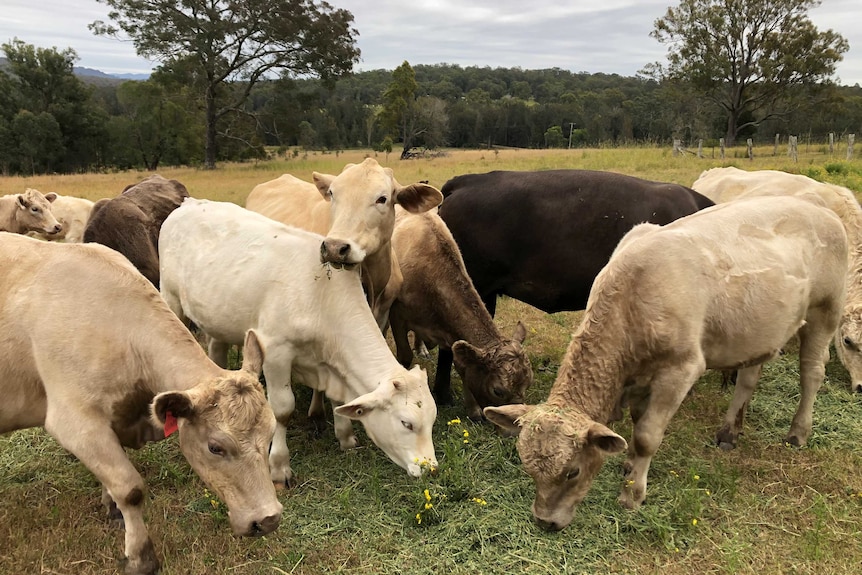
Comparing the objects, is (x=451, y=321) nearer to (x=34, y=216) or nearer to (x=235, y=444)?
(x=235, y=444)

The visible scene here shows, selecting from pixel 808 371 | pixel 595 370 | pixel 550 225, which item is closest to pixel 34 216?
pixel 550 225

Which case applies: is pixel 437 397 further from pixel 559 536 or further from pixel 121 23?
pixel 121 23

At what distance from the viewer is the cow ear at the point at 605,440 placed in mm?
3516

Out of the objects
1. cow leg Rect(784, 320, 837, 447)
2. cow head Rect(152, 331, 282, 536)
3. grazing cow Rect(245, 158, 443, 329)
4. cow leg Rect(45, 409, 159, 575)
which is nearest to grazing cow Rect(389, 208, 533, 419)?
grazing cow Rect(245, 158, 443, 329)

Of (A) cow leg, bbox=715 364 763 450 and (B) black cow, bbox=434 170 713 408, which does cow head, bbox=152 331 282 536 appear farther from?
(A) cow leg, bbox=715 364 763 450

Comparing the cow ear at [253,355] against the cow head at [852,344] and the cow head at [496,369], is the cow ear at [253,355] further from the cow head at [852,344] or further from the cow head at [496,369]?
the cow head at [852,344]

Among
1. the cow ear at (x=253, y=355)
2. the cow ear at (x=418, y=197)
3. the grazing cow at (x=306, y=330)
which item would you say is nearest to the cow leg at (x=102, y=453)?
the cow ear at (x=253, y=355)

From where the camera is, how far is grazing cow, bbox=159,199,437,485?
418 centimetres

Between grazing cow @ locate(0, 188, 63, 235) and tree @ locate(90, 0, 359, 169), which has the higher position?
tree @ locate(90, 0, 359, 169)

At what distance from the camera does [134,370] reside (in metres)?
3.56

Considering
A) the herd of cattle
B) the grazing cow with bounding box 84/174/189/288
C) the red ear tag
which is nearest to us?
the red ear tag

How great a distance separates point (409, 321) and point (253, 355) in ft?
8.44

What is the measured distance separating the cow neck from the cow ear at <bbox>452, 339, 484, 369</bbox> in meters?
1.18

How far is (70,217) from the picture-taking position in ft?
41.4
